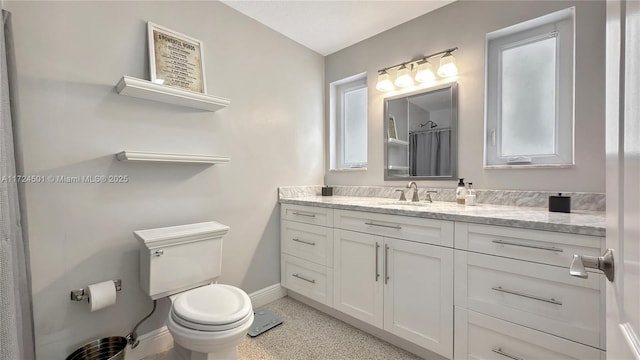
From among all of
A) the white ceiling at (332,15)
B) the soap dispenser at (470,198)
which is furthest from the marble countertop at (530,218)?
the white ceiling at (332,15)

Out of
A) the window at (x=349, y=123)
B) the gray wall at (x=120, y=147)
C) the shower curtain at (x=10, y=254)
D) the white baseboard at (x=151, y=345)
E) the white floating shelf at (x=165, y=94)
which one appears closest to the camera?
the shower curtain at (x=10, y=254)

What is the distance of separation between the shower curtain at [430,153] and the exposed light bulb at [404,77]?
44 centimetres

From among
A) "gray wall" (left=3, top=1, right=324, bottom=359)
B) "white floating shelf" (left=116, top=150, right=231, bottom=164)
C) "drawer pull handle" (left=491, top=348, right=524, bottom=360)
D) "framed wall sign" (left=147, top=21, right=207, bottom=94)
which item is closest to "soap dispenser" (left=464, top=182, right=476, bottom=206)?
"drawer pull handle" (left=491, top=348, right=524, bottom=360)

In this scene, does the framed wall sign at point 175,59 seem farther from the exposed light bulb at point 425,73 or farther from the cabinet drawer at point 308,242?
the exposed light bulb at point 425,73

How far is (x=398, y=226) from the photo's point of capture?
1.62 meters

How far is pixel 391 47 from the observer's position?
236 cm

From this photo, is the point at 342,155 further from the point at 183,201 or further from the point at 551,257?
the point at 551,257

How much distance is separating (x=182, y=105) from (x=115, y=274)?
3.66ft

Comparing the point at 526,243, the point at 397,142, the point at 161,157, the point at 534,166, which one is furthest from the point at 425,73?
the point at 161,157

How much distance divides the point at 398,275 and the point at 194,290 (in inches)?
47.5

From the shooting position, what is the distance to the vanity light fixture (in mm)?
1988

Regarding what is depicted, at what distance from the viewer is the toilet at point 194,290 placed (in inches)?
47.8

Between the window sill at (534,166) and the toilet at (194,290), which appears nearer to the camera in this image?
the toilet at (194,290)

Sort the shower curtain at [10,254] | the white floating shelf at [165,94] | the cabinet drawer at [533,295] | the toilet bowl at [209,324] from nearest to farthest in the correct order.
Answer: the shower curtain at [10,254], the cabinet drawer at [533,295], the toilet bowl at [209,324], the white floating shelf at [165,94]
